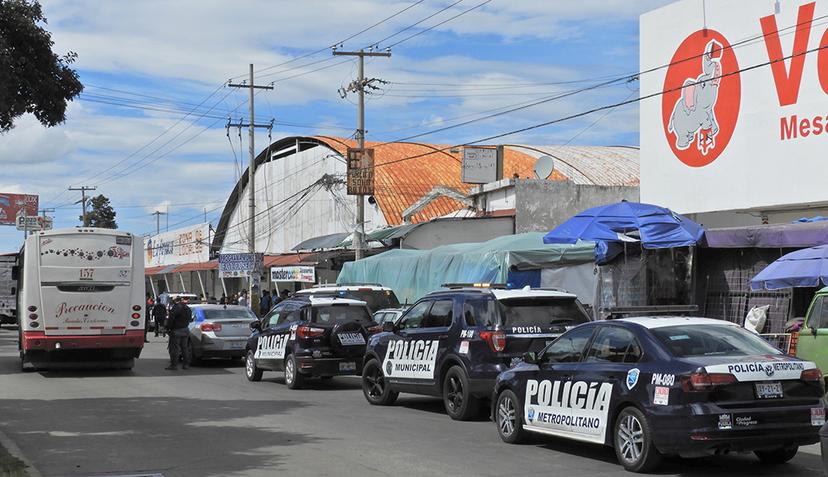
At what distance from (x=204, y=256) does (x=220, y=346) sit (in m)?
41.8

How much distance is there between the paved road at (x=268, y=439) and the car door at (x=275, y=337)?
0.82 metres

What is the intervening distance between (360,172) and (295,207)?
18.6 metres

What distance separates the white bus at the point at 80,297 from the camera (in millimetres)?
21016

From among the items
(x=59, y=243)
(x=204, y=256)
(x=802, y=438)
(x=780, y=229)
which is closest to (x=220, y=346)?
(x=59, y=243)

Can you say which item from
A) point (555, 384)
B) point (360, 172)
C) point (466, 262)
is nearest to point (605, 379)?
point (555, 384)

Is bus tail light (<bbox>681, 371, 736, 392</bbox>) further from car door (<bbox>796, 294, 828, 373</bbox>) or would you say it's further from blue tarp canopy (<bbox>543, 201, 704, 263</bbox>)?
blue tarp canopy (<bbox>543, 201, 704, 263</bbox>)

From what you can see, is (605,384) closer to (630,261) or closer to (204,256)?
(630,261)

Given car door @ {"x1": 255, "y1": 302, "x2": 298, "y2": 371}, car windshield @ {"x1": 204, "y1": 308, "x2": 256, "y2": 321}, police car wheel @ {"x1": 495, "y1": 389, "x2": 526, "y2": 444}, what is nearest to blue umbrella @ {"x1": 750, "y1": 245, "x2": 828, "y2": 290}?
police car wheel @ {"x1": 495, "y1": 389, "x2": 526, "y2": 444}

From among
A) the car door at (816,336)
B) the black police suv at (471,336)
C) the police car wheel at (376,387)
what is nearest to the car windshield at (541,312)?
the black police suv at (471,336)

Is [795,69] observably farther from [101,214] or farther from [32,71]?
[101,214]

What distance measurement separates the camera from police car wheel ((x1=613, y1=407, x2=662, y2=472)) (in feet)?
29.7

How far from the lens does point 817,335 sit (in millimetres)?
12680

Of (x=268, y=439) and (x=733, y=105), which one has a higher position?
(x=733, y=105)

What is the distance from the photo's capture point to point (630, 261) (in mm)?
21266
